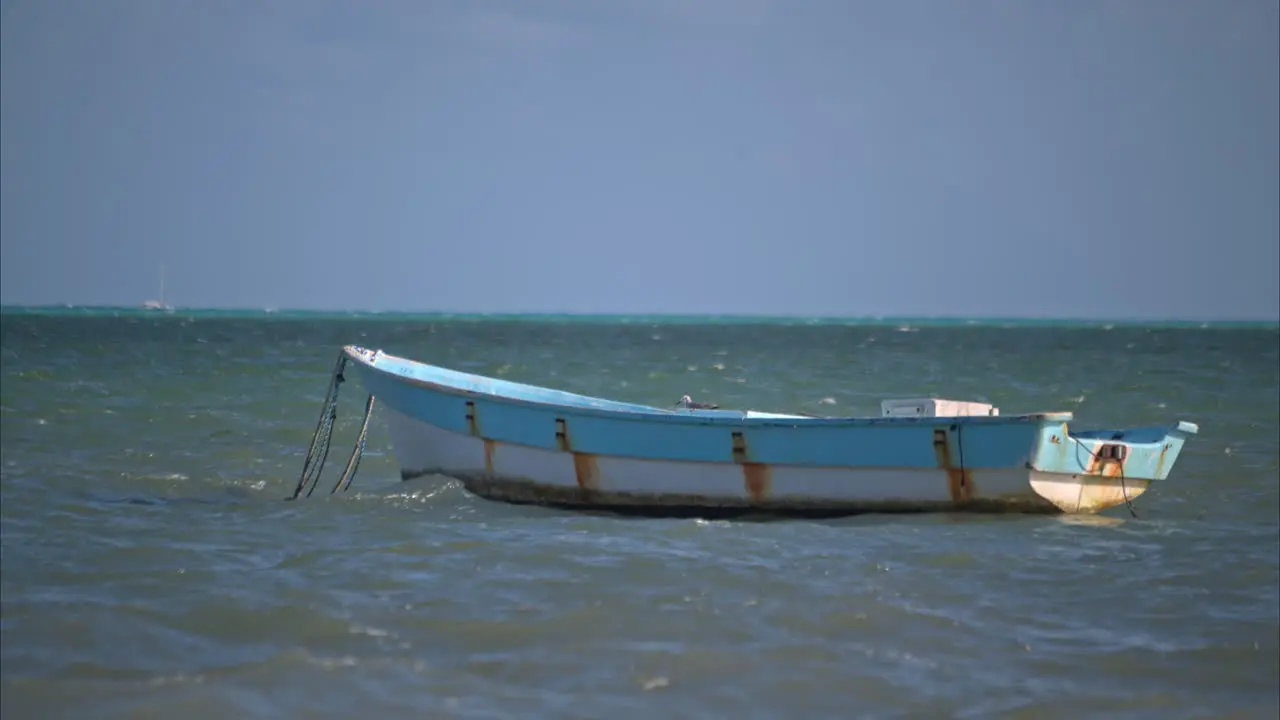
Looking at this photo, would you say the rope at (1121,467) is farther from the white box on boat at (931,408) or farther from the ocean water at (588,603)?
the white box on boat at (931,408)

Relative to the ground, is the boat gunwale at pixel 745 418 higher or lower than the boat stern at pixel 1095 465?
higher

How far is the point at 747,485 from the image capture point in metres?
14.3

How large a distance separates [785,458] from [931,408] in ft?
6.04

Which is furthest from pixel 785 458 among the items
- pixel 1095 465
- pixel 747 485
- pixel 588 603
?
pixel 588 603

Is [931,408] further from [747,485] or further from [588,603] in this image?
[588,603]

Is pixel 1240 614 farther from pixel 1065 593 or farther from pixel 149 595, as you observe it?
pixel 149 595

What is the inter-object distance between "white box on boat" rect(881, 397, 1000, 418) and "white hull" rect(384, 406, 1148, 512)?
856 millimetres

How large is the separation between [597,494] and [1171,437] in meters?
6.23

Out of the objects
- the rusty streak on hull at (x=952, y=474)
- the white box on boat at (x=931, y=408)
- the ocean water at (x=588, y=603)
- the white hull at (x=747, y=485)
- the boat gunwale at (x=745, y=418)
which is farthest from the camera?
the white box on boat at (x=931, y=408)

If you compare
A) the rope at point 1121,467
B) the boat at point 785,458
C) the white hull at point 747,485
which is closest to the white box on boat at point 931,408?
the boat at point 785,458

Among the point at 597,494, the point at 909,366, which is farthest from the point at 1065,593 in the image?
the point at 909,366

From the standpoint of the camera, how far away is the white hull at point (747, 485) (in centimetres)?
1385

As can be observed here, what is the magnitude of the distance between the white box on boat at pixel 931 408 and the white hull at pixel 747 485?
2.81 feet

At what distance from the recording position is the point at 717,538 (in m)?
13.0
